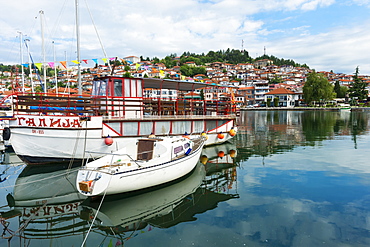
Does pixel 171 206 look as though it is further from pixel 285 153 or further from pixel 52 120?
pixel 285 153

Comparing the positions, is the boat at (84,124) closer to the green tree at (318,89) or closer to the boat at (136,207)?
the boat at (136,207)

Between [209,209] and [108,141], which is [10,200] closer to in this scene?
[108,141]

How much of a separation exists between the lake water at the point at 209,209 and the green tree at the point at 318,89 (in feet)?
252

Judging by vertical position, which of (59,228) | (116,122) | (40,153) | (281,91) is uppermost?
(281,91)

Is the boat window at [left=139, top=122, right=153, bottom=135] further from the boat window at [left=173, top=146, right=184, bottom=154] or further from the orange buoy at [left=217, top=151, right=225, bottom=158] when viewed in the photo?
the orange buoy at [left=217, top=151, right=225, bottom=158]

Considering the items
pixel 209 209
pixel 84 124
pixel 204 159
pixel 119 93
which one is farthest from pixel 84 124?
pixel 209 209

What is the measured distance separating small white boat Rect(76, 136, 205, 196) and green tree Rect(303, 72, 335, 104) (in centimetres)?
8262

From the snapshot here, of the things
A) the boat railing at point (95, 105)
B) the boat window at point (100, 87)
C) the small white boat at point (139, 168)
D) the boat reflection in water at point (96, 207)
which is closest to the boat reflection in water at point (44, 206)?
the boat reflection in water at point (96, 207)

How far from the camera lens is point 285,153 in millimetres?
16750

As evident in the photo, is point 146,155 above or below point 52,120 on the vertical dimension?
below

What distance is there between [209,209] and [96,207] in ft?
13.2

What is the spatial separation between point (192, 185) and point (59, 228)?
17.9 ft

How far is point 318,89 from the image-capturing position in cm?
8094

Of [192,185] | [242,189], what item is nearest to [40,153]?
[192,185]
